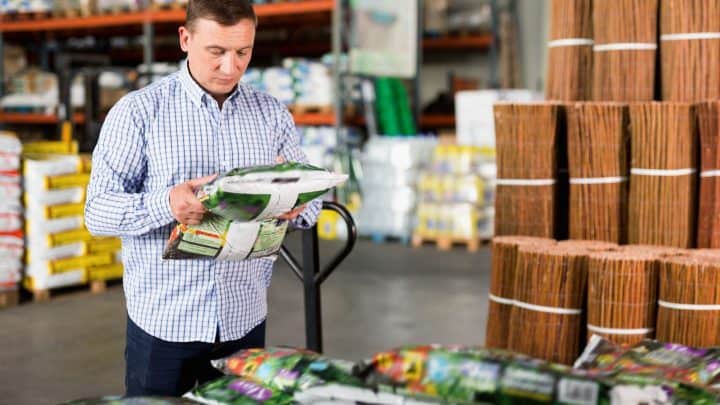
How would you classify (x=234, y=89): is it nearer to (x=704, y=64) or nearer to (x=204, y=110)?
(x=204, y=110)

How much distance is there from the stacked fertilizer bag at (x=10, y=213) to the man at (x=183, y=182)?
4551 mm

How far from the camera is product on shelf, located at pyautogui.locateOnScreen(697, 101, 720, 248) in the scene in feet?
11.1

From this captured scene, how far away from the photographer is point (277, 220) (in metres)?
2.28

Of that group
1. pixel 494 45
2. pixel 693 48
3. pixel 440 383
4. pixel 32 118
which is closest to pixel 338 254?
pixel 693 48

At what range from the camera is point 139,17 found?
10.7 meters

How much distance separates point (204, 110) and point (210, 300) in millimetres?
520

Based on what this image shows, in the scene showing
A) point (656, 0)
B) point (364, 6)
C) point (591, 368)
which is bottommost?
point (591, 368)

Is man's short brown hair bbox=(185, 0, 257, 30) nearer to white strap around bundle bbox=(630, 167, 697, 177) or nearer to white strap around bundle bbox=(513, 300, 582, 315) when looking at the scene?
white strap around bundle bbox=(513, 300, 582, 315)

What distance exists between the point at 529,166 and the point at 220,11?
1805 millimetres

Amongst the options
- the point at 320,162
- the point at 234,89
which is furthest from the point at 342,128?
the point at 234,89

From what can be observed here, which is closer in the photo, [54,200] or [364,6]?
[54,200]

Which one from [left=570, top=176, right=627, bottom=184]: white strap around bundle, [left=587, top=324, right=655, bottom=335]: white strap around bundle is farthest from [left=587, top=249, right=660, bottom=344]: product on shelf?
[left=570, top=176, right=627, bottom=184]: white strap around bundle

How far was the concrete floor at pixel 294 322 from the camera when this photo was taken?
5031mm

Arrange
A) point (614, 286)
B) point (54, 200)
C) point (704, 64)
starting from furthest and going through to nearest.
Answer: point (54, 200) → point (704, 64) → point (614, 286)
